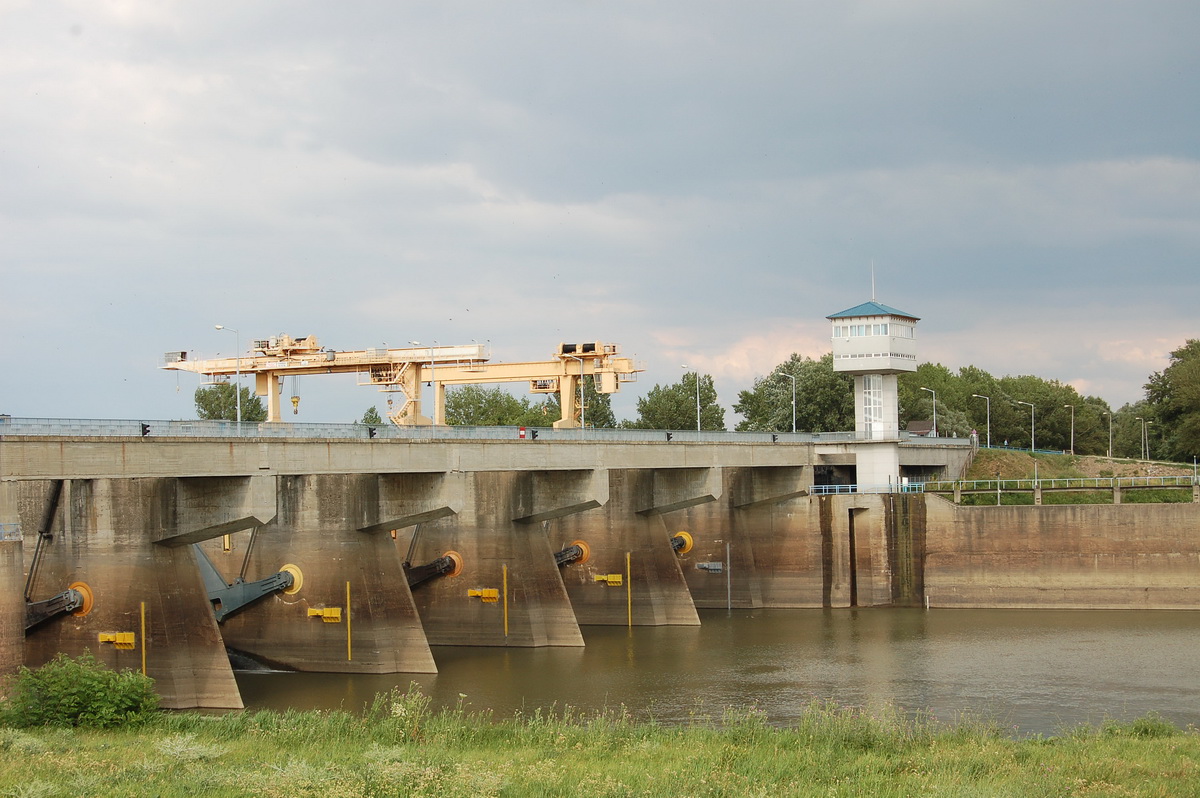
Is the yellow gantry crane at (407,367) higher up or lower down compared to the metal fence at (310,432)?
higher up

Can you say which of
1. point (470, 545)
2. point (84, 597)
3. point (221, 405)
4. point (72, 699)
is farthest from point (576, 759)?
point (221, 405)

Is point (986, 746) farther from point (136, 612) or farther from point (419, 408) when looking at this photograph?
point (419, 408)

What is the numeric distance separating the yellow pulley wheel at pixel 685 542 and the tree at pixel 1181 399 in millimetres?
36548

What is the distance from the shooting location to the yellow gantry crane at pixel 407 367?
59.0 metres

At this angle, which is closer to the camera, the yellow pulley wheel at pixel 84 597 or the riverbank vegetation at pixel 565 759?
the riverbank vegetation at pixel 565 759

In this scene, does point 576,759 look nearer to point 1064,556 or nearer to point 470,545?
point 470,545

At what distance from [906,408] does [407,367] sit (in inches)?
2453

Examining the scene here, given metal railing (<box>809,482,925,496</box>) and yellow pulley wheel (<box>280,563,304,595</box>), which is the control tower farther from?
yellow pulley wheel (<box>280,563,304,595</box>)

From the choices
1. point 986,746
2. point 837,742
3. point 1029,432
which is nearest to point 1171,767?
point 986,746

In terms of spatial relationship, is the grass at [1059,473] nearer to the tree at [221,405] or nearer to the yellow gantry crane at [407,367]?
the yellow gantry crane at [407,367]

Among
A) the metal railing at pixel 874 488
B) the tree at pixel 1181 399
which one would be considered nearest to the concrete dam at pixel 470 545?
the metal railing at pixel 874 488

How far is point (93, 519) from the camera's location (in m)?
35.4

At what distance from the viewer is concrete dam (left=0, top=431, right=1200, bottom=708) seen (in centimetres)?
3512

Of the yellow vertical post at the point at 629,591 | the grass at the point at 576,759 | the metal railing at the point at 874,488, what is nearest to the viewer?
the grass at the point at 576,759
